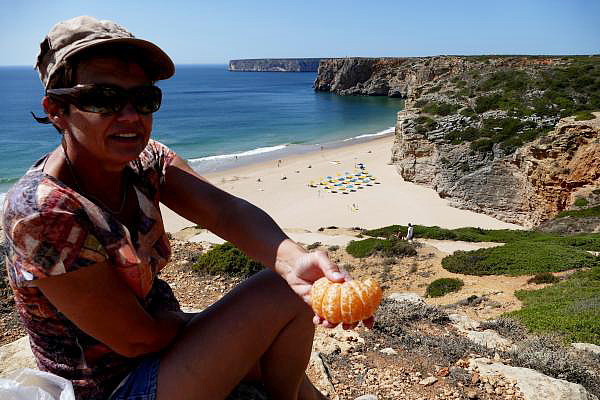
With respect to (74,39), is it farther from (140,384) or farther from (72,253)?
(140,384)

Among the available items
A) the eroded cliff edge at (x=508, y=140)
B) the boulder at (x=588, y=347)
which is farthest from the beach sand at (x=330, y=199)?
the boulder at (x=588, y=347)

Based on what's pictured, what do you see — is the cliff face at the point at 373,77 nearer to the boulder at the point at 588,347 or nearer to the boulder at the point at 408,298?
the boulder at the point at 408,298

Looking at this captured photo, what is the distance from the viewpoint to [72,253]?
1.68 meters

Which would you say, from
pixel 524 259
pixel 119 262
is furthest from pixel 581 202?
pixel 119 262

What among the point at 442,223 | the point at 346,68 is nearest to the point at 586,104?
the point at 442,223

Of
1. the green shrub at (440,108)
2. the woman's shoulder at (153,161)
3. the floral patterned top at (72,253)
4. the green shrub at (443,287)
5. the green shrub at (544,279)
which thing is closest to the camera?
the floral patterned top at (72,253)

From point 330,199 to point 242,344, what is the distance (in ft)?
86.7

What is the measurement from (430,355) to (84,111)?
3.84 meters

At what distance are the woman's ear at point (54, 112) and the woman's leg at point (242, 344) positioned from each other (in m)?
1.10

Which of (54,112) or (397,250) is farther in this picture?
(397,250)

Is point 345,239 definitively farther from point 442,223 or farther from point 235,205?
point 235,205

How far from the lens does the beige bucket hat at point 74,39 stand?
1.76 meters

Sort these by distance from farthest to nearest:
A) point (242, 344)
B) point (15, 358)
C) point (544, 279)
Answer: point (544, 279) < point (15, 358) < point (242, 344)

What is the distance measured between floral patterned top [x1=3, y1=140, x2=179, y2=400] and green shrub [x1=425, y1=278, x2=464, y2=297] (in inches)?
352
